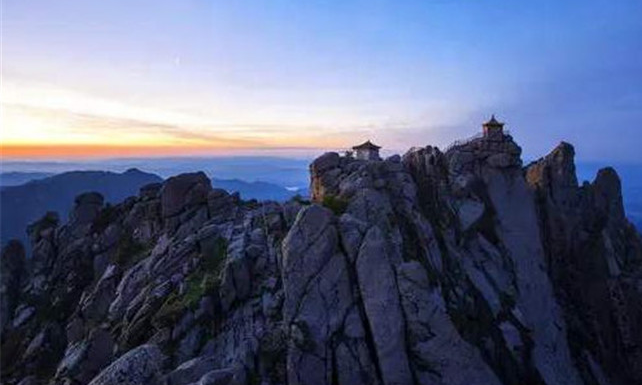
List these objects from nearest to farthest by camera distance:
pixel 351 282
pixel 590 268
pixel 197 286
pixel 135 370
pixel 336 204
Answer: pixel 135 370 → pixel 351 282 → pixel 197 286 → pixel 336 204 → pixel 590 268

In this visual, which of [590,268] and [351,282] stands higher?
[351,282]

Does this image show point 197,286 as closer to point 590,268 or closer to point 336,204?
point 336,204

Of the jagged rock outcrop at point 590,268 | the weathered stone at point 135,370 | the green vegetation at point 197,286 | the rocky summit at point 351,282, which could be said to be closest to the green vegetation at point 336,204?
the rocky summit at point 351,282

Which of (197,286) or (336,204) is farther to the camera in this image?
(336,204)

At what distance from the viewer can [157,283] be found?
62.7 metres

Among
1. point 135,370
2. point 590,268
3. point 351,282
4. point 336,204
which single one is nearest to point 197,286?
point 351,282

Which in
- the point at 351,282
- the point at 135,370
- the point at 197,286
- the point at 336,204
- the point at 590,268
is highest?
the point at 336,204

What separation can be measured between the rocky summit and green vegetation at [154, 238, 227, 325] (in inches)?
8.4

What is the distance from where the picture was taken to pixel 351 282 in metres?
50.6

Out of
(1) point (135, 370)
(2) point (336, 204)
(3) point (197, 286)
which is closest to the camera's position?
(1) point (135, 370)

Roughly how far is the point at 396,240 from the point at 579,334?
38.4 m

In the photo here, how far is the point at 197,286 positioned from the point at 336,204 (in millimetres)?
15542

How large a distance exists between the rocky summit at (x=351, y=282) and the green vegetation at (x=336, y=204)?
21 cm

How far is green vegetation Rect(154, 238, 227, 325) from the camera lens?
174 ft
